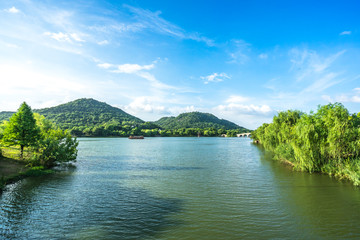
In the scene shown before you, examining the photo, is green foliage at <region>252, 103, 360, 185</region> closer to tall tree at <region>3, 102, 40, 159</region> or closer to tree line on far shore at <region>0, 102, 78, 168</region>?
tree line on far shore at <region>0, 102, 78, 168</region>

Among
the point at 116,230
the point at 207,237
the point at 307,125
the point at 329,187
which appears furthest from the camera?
the point at 307,125

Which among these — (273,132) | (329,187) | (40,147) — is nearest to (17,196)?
(40,147)

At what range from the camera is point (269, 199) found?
17.6m

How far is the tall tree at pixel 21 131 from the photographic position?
98.2 feet

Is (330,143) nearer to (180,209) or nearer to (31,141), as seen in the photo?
(180,209)

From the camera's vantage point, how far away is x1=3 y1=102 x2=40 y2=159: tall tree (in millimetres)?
29938

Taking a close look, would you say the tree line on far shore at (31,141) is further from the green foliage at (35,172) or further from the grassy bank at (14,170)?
the green foliage at (35,172)


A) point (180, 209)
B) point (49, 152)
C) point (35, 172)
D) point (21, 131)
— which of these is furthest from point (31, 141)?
point (180, 209)

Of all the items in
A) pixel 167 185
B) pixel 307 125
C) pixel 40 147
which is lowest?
pixel 167 185

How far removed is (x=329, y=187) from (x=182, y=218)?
1690 cm

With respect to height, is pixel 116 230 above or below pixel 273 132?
below

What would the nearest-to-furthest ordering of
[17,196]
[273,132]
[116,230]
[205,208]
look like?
[116,230], [205,208], [17,196], [273,132]

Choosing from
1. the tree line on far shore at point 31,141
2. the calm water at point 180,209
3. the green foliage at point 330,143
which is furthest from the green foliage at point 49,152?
the green foliage at point 330,143

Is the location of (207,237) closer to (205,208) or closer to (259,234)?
(259,234)
